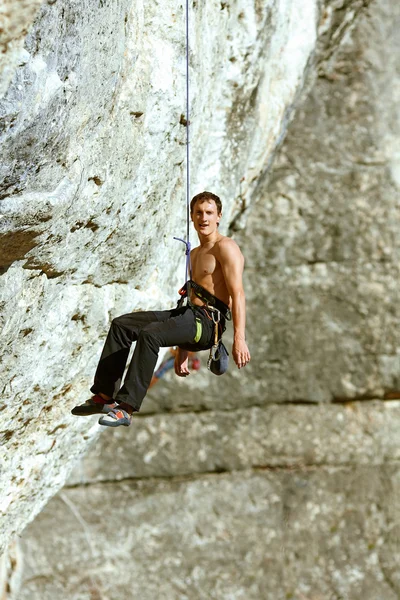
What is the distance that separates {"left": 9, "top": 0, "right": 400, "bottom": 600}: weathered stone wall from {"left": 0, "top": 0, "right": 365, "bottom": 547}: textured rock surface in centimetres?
120

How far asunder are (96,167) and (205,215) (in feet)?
2.77

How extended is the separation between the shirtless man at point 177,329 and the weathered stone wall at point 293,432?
442 centimetres

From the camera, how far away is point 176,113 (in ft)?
17.5

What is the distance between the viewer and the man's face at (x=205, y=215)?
4.21 metres

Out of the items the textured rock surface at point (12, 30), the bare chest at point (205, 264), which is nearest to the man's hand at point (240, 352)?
the bare chest at point (205, 264)

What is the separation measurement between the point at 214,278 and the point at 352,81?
492 centimetres

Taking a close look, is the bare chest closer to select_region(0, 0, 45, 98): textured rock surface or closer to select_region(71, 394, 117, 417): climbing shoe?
select_region(71, 394, 117, 417): climbing shoe

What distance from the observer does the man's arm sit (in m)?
4.24

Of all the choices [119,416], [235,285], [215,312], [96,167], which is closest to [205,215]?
[235,285]

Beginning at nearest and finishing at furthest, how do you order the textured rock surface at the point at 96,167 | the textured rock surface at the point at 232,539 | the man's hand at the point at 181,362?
the textured rock surface at the point at 96,167 < the man's hand at the point at 181,362 < the textured rock surface at the point at 232,539

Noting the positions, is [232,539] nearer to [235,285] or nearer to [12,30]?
[235,285]

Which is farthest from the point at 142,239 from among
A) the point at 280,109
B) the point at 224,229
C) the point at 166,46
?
the point at 280,109

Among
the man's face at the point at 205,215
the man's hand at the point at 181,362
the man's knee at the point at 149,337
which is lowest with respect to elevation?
the man's hand at the point at 181,362

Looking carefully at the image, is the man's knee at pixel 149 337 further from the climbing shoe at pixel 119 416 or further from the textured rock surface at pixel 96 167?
the textured rock surface at pixel 96 167
